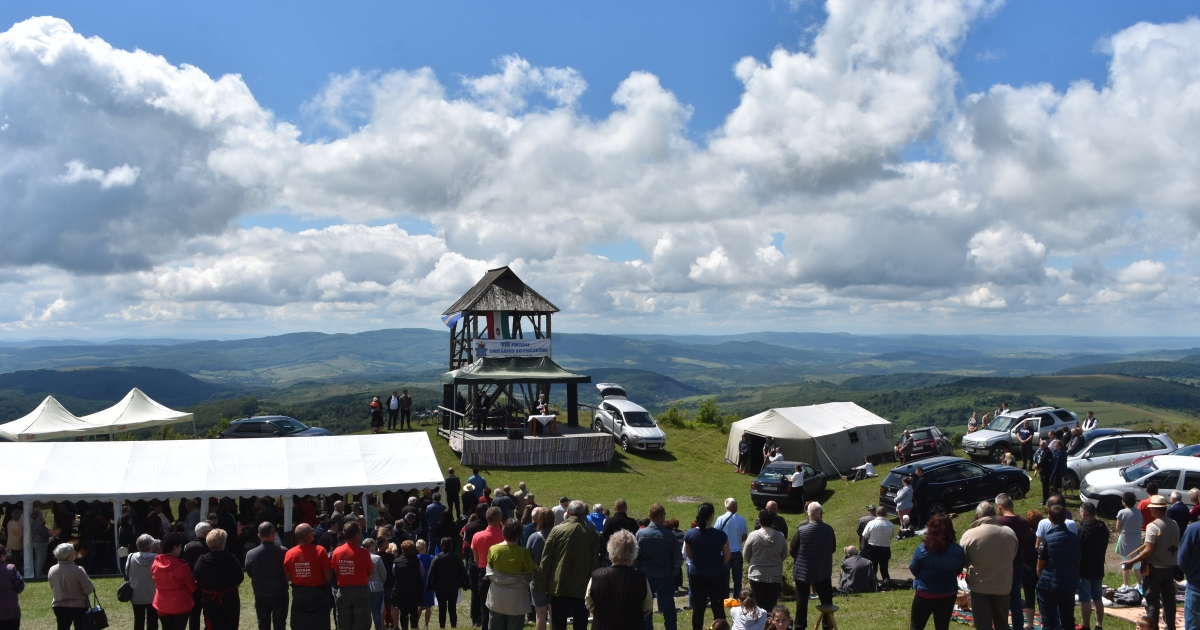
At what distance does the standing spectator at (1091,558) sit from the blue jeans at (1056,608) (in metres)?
0.72

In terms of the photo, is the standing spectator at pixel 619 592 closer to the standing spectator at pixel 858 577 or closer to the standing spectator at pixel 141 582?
the standing spectator at pixel 141 582

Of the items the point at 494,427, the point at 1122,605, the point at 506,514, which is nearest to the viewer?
the point at 1122,605

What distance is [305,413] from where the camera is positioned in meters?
107

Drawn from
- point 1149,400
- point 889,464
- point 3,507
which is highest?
point 3,507

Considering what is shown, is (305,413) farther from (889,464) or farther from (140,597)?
(140,597)

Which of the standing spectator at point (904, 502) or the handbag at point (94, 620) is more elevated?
the handbag at point (94, 620)

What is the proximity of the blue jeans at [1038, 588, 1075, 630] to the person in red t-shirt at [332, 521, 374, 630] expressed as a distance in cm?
729

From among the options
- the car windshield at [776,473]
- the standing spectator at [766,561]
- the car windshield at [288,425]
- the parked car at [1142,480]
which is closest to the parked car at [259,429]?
the car windshield at [288,425]

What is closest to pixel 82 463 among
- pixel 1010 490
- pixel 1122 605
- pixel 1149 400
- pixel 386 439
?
pixel 386 439

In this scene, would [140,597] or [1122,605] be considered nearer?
[140,597]

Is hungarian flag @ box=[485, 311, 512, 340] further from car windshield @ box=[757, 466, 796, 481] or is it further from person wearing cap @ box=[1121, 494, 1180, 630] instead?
person wearing cap @ box=[1121, 494, 1180, 630]

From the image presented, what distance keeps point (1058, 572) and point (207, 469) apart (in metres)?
15.2

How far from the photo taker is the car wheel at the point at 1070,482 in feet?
65.8

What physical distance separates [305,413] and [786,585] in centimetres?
10475
